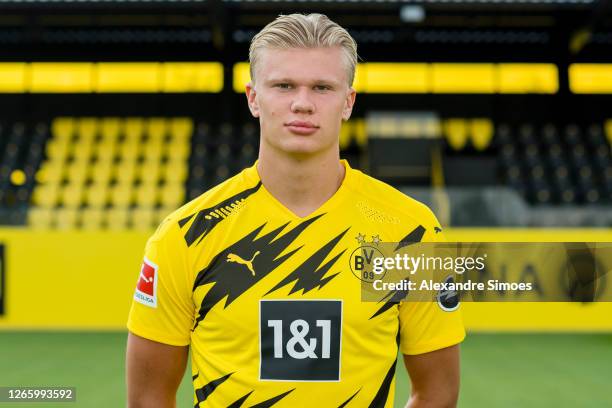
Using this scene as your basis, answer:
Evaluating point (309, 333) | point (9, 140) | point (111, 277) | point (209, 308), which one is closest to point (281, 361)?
point (309, 333)

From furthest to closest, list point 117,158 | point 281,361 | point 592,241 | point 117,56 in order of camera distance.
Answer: point 117,56
point 117,158
point 592,241
point 281,361

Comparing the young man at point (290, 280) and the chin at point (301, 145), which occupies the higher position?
the chin at point (301, 145)

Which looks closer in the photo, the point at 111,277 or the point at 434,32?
the point at 111,277

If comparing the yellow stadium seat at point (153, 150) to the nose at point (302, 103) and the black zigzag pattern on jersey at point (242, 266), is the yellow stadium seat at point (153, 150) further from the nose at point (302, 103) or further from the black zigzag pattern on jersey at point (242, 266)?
the nose at point (302, 103)

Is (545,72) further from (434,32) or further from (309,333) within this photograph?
(309,333)

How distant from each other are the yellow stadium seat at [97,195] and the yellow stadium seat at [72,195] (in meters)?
0.14

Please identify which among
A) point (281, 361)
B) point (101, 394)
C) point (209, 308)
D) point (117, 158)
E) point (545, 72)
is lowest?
point (101, 394)

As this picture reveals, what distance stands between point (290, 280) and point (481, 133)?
14876mm

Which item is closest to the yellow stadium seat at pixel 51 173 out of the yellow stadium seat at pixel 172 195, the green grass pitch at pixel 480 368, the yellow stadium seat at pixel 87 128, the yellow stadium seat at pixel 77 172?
the yellow stadium seat at pixel 77 172

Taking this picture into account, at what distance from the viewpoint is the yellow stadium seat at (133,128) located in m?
15.8

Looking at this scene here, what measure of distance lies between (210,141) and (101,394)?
33.0 ft

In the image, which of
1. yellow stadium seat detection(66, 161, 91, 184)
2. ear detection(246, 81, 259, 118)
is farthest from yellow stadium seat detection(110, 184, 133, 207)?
ear detection(246, 81, 259, 118)

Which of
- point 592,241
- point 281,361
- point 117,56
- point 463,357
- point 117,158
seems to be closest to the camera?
point 281,361

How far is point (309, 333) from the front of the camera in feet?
5.50
